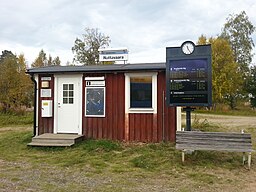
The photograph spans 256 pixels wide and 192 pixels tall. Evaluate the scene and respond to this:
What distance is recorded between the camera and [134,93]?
1066cm

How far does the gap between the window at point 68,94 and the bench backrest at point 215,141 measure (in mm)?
4752

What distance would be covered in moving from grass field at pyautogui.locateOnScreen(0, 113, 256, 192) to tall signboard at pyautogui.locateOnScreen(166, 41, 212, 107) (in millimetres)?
1476

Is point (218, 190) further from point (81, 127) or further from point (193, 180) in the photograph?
point (81, 127)

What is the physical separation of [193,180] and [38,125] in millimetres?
6939

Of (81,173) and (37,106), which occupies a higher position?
(37,106)

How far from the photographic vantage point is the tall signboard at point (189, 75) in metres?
8.30

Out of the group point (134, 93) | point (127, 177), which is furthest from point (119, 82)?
point (127, 177)

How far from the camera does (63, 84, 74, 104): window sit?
440 inches

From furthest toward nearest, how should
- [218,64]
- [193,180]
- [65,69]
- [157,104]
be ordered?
[218,64] → [65,69] → [157,104] → [193,180]

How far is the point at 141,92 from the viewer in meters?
10.6

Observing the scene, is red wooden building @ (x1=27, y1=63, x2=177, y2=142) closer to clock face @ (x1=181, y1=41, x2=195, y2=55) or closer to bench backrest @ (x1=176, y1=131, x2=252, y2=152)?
clock face @ (x1=181, y1=41, x2=195, y2=55)

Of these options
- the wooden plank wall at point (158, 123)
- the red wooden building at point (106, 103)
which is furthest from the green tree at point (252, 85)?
the wooden plank wall at point (158, 123)

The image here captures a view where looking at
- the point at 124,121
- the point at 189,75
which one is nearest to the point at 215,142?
the point at 189,75

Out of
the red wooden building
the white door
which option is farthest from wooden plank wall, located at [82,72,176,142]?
the white door
